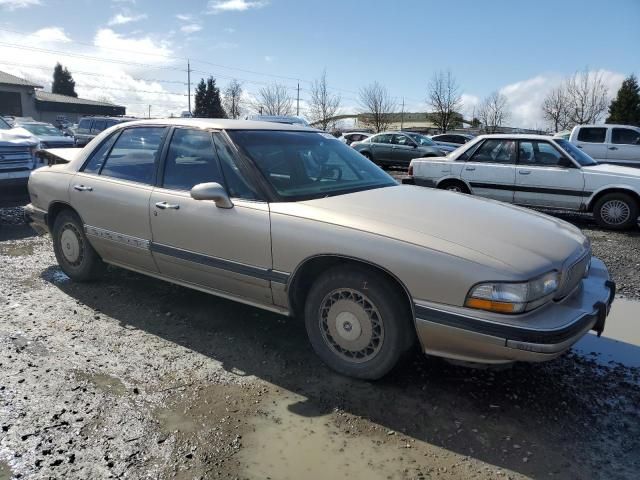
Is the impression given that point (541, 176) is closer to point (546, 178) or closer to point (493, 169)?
point (546, 178)

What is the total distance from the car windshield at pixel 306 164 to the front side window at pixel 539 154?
5385 mm

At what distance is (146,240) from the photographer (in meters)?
4.05

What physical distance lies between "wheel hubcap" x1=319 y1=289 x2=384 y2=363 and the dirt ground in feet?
0.71

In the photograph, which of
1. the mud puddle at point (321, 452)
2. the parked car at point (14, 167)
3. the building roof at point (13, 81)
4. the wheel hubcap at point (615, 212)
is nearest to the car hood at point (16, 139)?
the parked car at point (14, 167)

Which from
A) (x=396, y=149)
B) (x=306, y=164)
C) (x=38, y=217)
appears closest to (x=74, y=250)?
(x=38, y=217)

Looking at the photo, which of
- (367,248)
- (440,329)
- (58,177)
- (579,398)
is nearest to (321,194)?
(367,248)

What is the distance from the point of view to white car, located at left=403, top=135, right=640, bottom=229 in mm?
8219

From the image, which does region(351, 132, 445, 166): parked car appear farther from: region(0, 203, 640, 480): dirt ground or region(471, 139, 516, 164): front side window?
region(0, 203, 640, 480): dirt ground

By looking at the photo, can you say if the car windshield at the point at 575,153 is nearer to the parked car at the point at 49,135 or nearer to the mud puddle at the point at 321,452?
the mud puddle at the point at 321,452

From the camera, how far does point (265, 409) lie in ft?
9.68

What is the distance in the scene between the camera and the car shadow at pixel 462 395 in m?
2.60

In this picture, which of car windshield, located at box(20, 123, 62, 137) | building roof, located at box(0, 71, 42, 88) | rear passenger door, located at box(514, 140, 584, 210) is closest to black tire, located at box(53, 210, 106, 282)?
rear passenger door, located at box(514, 140, 584, 210)

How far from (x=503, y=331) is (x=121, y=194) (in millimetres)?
3189

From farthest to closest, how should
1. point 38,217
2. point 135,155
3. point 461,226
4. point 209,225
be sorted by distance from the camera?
1. point 38,217
2. point 135,155
3. point 209,225
4. point 461,226
